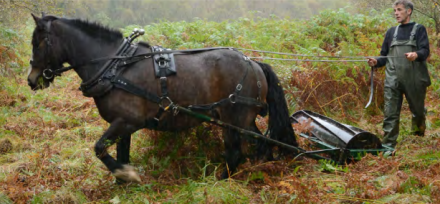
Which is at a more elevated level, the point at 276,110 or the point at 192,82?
the point at 192,82

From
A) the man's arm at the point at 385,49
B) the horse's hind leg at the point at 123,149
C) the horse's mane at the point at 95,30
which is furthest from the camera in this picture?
the man's arm at the point at 385,49

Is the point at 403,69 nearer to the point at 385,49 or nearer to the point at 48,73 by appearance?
the point at 385,49

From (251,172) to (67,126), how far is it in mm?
3823

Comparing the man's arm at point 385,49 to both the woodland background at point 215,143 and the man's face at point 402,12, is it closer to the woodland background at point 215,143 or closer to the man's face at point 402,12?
the man's face at point 402,12

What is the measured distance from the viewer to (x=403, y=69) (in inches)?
215

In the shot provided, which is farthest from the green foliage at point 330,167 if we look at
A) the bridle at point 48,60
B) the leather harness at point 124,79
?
the bridle at point 48,60

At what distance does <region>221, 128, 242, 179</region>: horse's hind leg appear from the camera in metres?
4.62

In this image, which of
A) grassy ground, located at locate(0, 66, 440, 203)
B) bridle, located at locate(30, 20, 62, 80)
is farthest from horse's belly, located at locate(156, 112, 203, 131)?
bridle, located at locate(30, 20, 62, 80)

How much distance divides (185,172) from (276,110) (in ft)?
4.87

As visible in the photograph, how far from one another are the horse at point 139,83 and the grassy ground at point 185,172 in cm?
35

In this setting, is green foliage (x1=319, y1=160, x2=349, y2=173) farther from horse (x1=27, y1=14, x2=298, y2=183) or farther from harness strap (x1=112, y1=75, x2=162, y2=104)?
harness strap (x1=112, y1=75, x2=162, y2=104)

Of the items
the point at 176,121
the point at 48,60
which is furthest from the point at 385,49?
the point at 48,60

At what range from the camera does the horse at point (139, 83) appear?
13.4ft

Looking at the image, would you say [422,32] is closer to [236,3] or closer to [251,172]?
[251,172]
